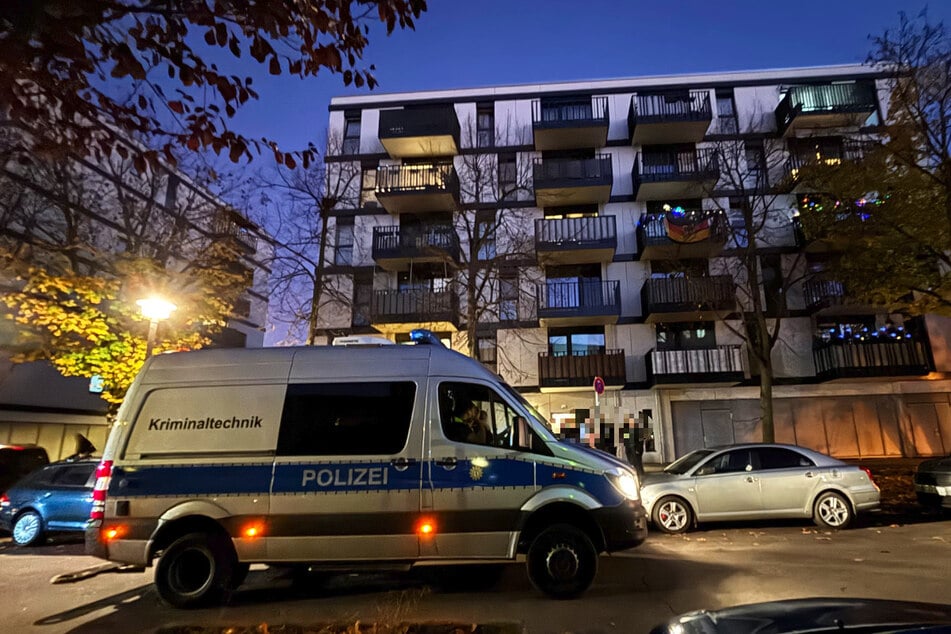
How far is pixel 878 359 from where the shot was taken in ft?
63.9

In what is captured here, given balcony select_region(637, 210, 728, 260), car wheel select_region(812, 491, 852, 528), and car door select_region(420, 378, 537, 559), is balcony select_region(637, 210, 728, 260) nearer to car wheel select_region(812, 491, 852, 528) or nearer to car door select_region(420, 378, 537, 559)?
car wheel select_region(812, 491, 852, 528)

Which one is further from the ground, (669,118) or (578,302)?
(669,118)

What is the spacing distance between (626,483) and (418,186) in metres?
19.0

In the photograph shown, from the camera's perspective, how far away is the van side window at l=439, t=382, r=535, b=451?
6066 mm

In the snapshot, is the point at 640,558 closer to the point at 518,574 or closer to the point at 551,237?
the point at 518,574

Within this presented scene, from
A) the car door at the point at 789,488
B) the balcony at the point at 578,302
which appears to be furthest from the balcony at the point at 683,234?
the car door at the point at 789,488

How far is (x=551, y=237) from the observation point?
21.9 meters

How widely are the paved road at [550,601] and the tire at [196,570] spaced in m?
0.18

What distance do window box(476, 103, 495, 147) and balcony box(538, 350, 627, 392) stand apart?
11.0m

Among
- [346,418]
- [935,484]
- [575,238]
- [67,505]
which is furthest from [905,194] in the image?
[67,505]

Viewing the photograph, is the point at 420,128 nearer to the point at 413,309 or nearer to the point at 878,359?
the point at 413,309

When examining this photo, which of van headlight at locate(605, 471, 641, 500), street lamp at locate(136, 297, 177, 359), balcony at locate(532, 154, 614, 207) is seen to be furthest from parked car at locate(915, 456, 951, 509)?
street lamp at locate(136, 297, 177, 359)

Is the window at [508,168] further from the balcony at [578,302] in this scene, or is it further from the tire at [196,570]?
the tire at [196,570]

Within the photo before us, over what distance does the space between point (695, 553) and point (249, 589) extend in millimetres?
6237
